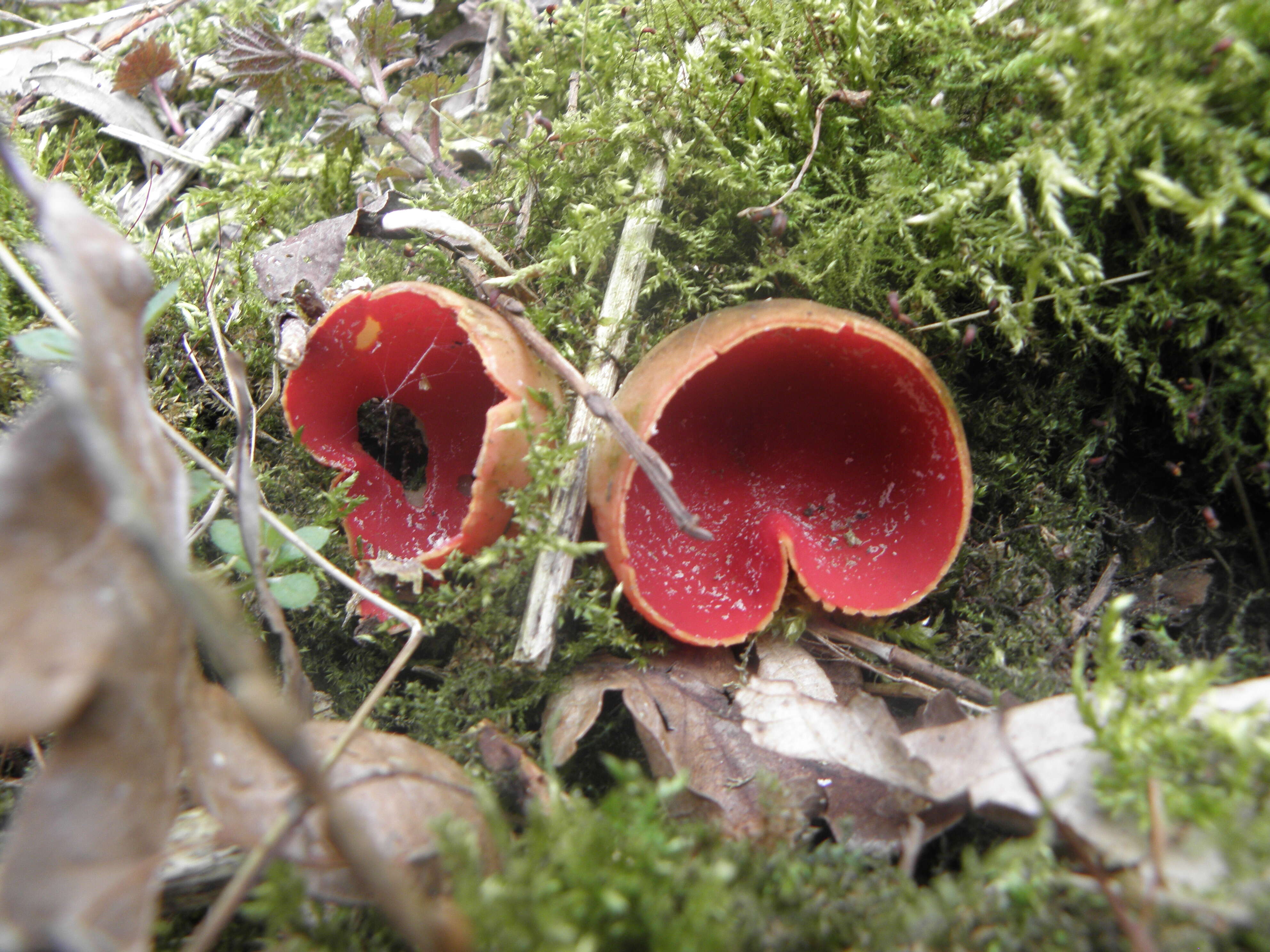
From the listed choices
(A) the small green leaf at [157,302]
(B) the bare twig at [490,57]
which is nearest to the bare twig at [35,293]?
(A) the small green leaf at [157,302]

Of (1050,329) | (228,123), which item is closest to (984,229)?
(1050,329)

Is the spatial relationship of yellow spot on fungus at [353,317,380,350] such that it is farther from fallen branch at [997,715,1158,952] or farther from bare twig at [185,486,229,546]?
fallen branch at [997,715,1158,952]

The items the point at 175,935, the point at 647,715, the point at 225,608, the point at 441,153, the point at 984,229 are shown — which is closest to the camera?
the point at 225,608

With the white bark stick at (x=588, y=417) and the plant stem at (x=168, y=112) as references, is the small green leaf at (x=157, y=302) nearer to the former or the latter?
the white bark stick at (x=588, y=417)

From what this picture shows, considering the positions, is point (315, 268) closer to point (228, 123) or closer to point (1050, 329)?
point (228, 123)

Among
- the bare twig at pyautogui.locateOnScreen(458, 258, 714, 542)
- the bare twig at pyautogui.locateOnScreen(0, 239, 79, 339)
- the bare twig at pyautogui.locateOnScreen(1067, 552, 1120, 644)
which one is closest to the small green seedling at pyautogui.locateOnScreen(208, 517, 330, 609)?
the bare twig at pyautogui.locateOnScreen(0, 239, 79, 339)

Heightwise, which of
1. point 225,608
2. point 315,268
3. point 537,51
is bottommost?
point 225,608
